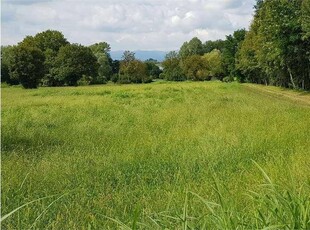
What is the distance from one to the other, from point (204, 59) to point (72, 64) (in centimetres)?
4165

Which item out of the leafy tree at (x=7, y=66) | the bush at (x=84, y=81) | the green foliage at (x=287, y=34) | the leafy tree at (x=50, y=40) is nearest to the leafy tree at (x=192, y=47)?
the leafy tree at (x=50, y=40)

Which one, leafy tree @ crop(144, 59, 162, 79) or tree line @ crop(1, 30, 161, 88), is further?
leafy tree @ crop(144, 59, 162, 79)

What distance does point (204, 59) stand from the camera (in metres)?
107

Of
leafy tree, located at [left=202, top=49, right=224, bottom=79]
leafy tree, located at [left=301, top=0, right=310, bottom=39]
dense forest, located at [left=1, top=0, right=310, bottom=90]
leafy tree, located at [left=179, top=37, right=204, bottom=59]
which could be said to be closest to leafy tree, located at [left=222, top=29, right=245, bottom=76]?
dense forest, located at [left=1, top=0, right=310, bottom=90]

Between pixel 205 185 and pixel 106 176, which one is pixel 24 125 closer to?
pixel 106 176

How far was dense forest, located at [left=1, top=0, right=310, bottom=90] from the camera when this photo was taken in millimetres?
40156

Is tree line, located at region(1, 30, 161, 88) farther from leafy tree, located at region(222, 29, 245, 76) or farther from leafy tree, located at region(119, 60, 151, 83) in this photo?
leafy tree, located at region(222, 29, 245, 76)

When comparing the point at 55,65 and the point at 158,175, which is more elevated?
the point at 158,175

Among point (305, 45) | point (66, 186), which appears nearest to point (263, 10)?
point (305, 45)

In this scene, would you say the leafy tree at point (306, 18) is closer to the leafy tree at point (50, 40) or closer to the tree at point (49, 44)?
the tree at point (49, 44)

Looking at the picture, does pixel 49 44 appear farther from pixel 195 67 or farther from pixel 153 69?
pixel 153 69

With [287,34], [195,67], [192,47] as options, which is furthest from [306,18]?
[192,47]

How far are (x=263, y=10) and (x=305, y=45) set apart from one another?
36.4ft

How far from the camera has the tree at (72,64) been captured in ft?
254
